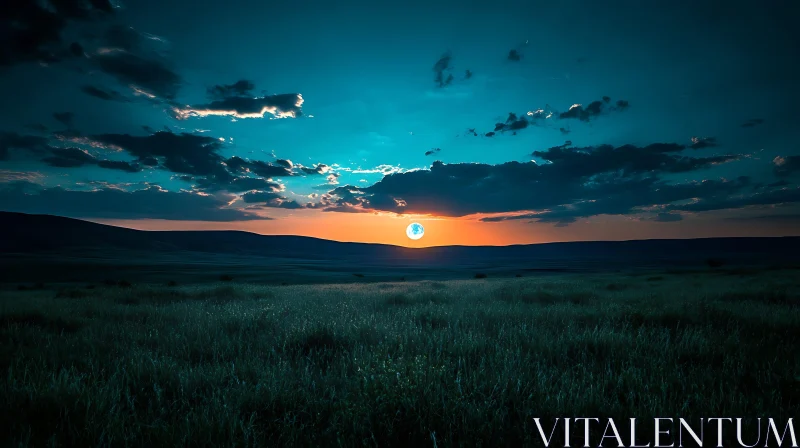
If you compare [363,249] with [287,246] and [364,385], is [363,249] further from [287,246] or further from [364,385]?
[364,385]

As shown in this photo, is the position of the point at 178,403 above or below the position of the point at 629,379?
below

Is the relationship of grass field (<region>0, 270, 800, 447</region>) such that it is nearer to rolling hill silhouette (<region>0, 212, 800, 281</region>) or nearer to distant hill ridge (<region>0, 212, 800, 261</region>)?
rolling hill silhouette (<region>0, 212, 800, 281</region>)

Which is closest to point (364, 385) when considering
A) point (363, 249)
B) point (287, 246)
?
point (363, 249)

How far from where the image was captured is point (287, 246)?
200 meters

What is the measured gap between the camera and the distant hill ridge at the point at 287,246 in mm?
123750

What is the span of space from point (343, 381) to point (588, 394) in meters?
2.40

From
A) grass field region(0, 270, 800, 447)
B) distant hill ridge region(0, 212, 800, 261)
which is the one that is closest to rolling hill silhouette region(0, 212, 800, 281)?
distant hill ridge region(0, 212, 800, 261)

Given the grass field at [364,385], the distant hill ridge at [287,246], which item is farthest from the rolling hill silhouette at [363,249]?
the grass field at [364,385]

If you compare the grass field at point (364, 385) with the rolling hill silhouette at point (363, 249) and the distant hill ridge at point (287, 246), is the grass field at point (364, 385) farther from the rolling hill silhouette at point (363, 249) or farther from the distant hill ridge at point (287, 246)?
the distant hill ridge at point (287, 246)

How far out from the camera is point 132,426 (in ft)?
8.82

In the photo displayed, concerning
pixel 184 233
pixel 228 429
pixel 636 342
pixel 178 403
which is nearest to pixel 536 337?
pixel 636 342

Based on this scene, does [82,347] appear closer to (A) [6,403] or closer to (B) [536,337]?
(A) [6,403]

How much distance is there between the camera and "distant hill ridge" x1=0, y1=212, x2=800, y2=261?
406 ft

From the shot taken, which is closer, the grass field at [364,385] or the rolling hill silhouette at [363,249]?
the grass field at [364,385]
